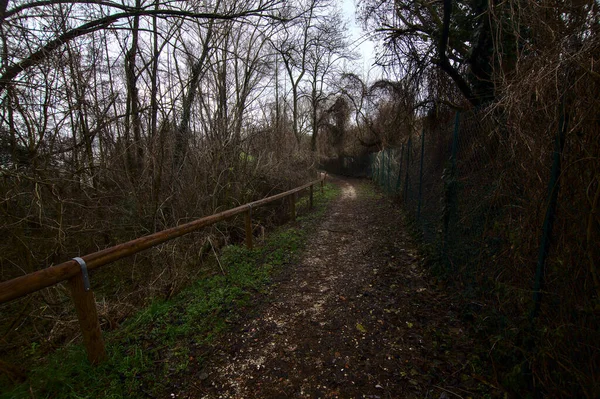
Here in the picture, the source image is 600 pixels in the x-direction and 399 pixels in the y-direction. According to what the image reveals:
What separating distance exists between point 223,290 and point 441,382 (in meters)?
2.58

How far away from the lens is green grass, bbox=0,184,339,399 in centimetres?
189

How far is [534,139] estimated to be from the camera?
1907mm

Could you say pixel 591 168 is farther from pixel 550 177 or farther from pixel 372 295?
pixel 372 295

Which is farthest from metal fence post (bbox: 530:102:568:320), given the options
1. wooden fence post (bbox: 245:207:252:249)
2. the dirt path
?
wooden fence post (bbox: 245:207:252:249)

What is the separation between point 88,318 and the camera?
1990mm

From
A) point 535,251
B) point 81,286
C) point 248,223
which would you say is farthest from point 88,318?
point 535,251

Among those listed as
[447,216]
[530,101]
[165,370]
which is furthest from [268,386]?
[447,216]

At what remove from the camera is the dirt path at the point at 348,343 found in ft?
6.68

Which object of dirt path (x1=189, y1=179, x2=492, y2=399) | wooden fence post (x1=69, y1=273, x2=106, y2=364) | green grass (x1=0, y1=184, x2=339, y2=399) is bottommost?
dirt path (x1=189, y1=179, x2=492, y2=399)

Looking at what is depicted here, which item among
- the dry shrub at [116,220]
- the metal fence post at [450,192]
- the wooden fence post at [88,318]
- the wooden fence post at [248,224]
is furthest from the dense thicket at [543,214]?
the dry shrub at [116,220]

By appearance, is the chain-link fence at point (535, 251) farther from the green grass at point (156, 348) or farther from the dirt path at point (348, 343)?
Result: the green grass at point (156, 348)

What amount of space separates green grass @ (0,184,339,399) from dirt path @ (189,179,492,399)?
25cm

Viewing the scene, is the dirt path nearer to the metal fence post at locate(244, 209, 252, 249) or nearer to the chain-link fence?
the chain-link fence

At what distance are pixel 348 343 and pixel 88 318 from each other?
2.22 metres
